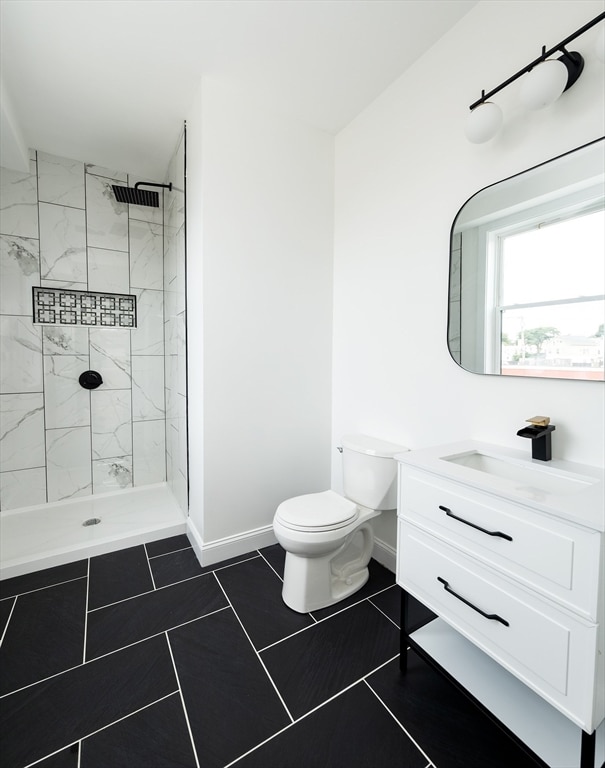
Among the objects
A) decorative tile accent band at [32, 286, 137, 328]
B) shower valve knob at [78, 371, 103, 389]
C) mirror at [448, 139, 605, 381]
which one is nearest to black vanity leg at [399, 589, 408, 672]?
mirror at [448, 139, 605, 381]

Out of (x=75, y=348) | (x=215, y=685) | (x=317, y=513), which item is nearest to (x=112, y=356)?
(x=75, y=348)

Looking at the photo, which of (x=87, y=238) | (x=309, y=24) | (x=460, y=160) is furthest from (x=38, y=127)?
(x=460, y=160)

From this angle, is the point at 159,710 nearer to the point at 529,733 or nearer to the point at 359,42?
the point at 529,733

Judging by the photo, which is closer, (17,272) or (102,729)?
(102,729)

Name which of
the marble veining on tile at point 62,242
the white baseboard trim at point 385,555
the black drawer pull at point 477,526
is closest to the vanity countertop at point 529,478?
the black drawer pull at point 477,526

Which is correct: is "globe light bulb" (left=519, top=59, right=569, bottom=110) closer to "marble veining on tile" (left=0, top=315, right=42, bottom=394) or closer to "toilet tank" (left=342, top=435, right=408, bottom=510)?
"toilet tank" (left=342, top=435, right=408, bottom=510)

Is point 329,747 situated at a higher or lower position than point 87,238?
lower

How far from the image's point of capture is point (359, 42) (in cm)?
164

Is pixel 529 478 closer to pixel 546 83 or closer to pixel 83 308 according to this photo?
pixel 546 83

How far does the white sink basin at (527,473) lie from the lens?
108 centimetres

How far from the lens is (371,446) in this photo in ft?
6.14

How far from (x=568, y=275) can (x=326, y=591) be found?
5.42 ft

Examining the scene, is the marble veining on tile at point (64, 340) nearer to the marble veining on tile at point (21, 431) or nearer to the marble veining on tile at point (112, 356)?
the marble veining on tile at point (112, 356)

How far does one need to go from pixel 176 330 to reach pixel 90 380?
0.87 m
